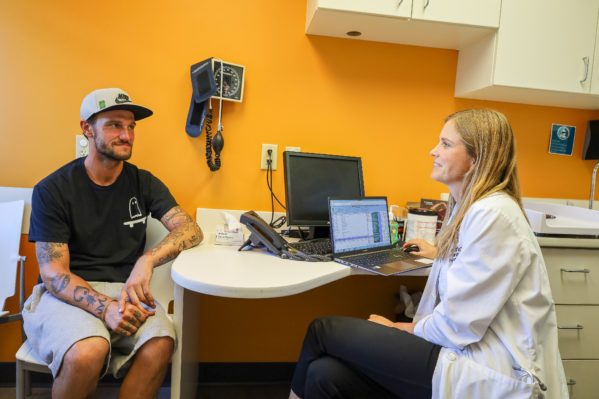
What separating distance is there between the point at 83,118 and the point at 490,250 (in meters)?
1.45

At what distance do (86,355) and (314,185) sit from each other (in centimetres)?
104

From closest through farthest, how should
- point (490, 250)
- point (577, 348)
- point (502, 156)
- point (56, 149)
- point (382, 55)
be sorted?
1. point (490, 250)
2. point (502, 156)
3. point (577, 348)
4. point (56, 149)
5. point (382, 55)

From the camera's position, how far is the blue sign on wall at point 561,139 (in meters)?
2.25

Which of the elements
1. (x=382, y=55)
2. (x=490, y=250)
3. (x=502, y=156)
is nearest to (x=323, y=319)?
(x=490, y=250)

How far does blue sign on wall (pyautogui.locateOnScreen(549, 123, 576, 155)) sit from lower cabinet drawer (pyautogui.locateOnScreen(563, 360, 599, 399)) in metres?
1.09

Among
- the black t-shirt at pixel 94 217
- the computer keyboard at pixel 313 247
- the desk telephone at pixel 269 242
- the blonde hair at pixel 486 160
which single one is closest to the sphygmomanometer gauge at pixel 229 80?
the black t-shirt at pixel 94 217

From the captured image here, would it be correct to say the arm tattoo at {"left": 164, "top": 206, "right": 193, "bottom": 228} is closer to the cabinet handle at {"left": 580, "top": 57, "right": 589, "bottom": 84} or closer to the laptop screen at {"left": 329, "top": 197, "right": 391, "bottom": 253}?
the laptop screen at {"left": 329, "top": 197, "right": 391, "bottom": 253}

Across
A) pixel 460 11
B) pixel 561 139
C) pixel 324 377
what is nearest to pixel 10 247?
pixel 324 377

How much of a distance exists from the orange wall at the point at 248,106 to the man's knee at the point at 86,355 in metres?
0.80

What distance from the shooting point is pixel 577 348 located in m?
1.73

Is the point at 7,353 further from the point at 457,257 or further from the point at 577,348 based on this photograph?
the point at 577,348

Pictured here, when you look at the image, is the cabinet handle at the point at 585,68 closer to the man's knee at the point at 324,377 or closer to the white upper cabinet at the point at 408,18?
the white upper cabinet at the point at 408,18

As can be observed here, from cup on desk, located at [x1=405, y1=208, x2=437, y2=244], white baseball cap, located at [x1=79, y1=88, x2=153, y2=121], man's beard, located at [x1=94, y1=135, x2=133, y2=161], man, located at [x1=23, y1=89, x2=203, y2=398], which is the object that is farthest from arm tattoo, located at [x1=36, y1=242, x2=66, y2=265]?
cup on desk, located at [x1=405, y1=208, x2=437, y2=244]

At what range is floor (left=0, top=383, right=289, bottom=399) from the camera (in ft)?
6.11
